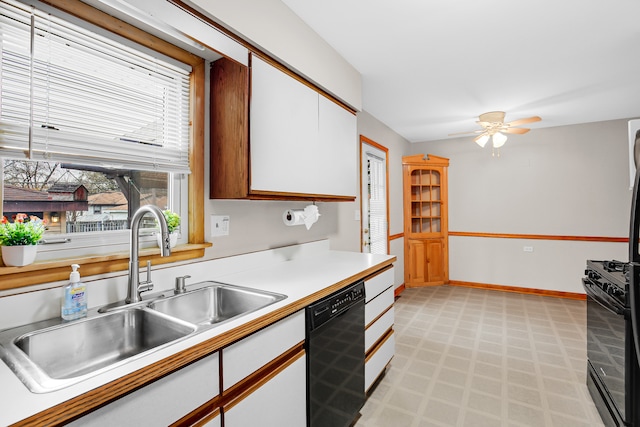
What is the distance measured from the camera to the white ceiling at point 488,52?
1917 millimetres

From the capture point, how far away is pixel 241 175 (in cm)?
164

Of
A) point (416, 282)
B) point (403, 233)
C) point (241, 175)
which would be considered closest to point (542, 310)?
point (416, 282)

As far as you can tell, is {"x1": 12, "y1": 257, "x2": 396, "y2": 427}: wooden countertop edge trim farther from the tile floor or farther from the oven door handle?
the oven door handle

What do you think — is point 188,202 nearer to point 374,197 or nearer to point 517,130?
point 374,197

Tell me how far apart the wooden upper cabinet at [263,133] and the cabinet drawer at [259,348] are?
0.70 m

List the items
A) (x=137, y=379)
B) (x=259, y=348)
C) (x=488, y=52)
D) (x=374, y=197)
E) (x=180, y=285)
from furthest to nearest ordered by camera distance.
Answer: (x=374, y=197)
(x=488, y=52)
(x=180, y=285)
(x=259, y=348)
(x=137, y=379)

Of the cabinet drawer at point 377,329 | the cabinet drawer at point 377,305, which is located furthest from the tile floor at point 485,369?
the cabinet drawer at point 377,305

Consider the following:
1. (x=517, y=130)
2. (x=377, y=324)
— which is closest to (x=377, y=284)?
(x=377, y=324)

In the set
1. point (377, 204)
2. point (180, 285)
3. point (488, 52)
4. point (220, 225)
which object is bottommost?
point (180, 285)

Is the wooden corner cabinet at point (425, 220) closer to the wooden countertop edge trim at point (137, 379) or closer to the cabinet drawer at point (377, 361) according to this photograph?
the cabinet drawer at point (377, 361)

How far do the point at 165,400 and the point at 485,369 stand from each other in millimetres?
2545

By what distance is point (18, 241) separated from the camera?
1072mm

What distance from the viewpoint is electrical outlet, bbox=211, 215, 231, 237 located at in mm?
1792

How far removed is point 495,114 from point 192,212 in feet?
12.1
